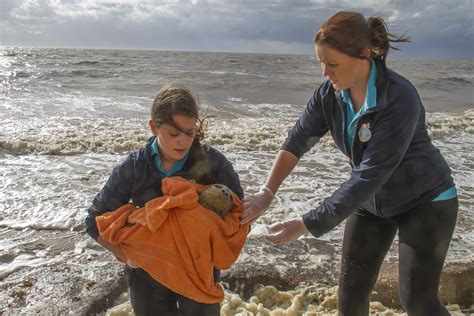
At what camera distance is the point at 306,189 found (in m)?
6.57

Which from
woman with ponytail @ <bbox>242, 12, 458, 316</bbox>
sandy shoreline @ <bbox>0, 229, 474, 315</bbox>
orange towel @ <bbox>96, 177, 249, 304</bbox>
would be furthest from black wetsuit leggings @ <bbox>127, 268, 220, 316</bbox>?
sandy shoreline @ <bbox>0, 229, 474, 315</bbox>

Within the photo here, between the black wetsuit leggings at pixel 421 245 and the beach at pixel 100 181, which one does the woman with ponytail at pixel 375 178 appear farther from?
the beach at pixel 100 181

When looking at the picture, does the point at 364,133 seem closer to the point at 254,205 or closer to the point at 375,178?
the point at 375,178

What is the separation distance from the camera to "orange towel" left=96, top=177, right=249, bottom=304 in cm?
212

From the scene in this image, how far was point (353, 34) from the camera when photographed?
2.12m

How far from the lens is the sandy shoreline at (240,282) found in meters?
3.37

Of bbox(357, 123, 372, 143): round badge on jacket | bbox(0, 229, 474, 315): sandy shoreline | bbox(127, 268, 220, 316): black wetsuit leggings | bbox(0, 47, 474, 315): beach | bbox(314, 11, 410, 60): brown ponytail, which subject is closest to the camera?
bbox(314, 11, 410, 60): brown ponytail

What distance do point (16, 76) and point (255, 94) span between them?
13.7 metres

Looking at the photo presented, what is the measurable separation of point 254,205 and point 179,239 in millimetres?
488

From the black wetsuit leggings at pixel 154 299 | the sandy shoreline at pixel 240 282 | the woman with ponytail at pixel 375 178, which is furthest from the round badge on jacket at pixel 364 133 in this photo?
Answer: the sandy shoreline at pixel 240 282

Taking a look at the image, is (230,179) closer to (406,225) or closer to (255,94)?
(406,225)

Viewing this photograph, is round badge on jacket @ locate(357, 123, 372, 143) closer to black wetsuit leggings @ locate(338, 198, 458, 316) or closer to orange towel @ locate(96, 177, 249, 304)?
black wetsuit leggings @ locate(338, 198, 458, 316)

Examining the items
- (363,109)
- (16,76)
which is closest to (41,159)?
(363,109)

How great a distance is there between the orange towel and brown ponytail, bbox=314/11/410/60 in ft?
3.17
